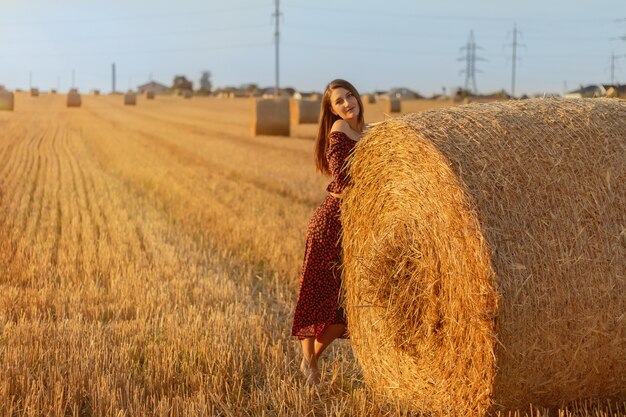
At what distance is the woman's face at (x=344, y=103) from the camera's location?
16.1ft

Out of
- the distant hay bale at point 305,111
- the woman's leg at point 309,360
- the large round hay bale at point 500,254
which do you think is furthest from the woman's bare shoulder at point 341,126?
the distant hay bale at point 305,111

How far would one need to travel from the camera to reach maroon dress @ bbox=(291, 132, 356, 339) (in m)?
4.98

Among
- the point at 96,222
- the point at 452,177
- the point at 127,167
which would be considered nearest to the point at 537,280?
the point at 452,177

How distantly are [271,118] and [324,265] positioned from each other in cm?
2215

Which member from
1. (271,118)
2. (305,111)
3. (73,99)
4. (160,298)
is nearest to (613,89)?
(160,298)

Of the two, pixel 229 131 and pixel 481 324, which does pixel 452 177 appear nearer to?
pixel 481 324

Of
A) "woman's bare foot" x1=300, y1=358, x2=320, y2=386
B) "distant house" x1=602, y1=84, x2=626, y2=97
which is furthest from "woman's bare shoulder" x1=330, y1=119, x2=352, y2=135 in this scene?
"distant house" x1=602, y1=84, x2=626, y2=97

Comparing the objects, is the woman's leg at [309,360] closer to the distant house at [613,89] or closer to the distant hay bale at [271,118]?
the distant house at [613,89]

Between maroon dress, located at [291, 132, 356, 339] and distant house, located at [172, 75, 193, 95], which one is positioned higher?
distant house, located at [172, 75, 193, 95]

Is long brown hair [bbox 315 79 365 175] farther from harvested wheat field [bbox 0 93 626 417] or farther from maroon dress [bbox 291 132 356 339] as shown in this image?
harvested wheat field [bbox 0 93 626 417]

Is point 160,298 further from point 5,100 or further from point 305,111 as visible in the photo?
point 5,100

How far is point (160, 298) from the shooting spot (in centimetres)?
662

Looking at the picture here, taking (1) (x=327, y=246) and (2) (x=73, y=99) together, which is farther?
(2) (x=73, y=99)

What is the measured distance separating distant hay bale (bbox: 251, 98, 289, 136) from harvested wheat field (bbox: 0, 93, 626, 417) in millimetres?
11150
